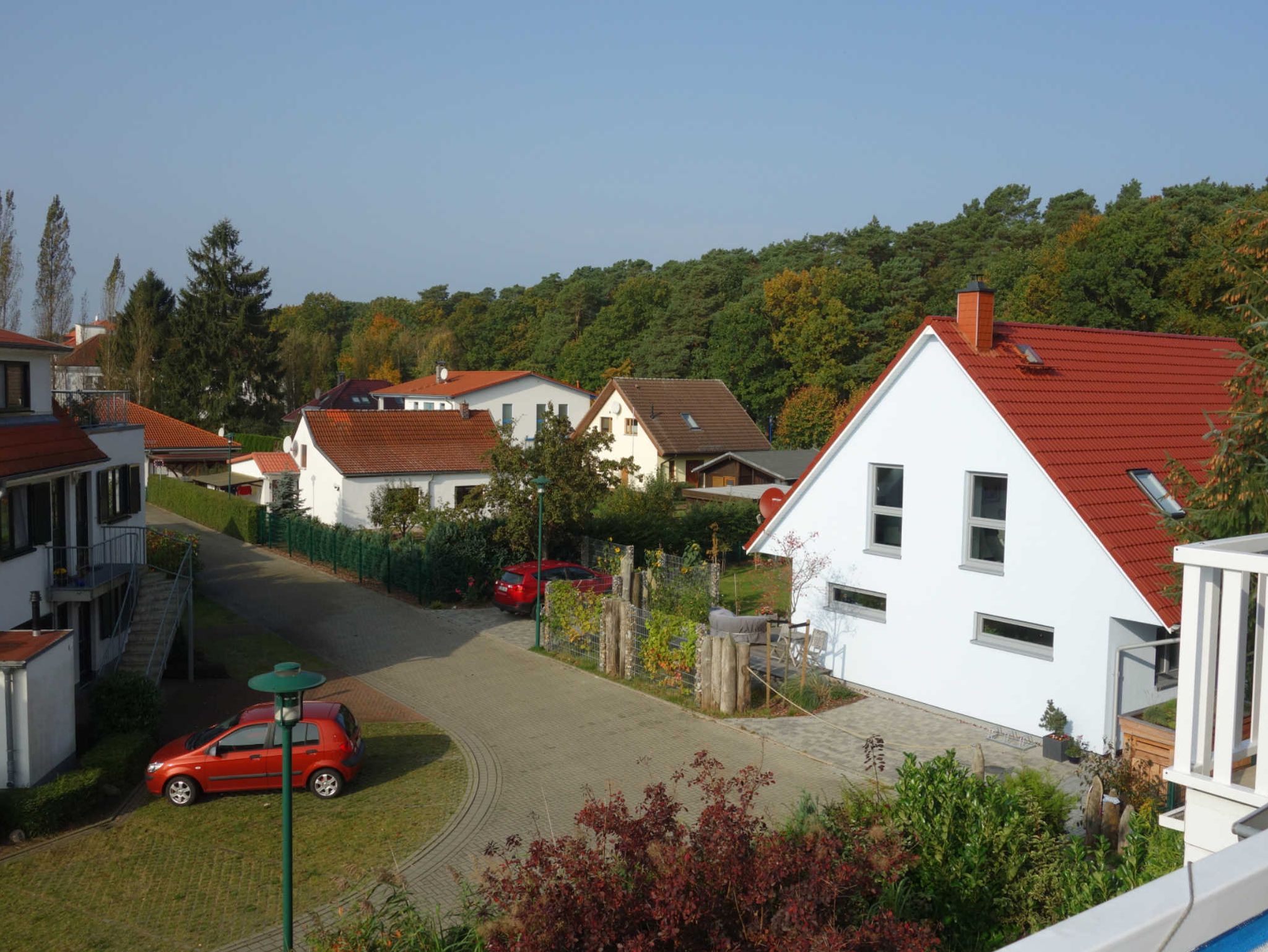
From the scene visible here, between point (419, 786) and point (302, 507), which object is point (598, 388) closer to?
point (302, 507)

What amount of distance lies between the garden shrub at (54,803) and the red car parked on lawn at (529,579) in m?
12.7

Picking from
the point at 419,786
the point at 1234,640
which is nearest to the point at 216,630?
the point at 419,786

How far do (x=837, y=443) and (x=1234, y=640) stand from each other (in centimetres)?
1442

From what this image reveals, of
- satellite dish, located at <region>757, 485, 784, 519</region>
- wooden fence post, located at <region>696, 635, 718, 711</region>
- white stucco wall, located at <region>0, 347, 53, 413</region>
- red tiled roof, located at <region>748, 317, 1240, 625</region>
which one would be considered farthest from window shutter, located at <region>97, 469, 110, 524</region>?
satellite dish, located at <region>757, 485, 784, 519</region>

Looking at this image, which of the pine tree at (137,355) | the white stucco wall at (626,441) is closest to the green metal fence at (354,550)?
the white stucco wall at (626,441)

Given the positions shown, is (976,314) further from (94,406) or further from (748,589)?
(94,406)

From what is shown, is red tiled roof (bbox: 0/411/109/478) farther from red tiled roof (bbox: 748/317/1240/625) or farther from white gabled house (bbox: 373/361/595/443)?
white gabled house (bbox: 373/361/595/443)

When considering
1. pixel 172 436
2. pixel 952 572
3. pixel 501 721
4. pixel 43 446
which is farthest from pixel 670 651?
pixel 172 436

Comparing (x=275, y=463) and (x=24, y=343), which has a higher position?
(x=24, y=343)

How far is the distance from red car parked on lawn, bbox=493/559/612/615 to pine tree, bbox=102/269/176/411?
153 feet

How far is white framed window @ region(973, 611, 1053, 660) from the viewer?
16.2 m

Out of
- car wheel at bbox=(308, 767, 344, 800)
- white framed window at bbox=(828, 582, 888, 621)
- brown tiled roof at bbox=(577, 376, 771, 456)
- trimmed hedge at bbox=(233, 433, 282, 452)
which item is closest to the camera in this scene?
car wheel at bbox=(308, 767, 344, 800)

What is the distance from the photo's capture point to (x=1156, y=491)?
17016 millimetres

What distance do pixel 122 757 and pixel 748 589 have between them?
58.4 feet
